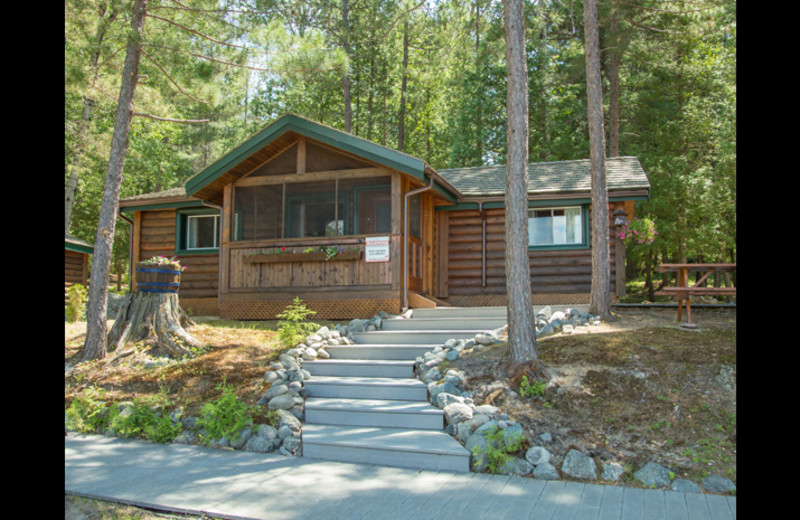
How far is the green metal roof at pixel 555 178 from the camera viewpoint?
40.1 feet

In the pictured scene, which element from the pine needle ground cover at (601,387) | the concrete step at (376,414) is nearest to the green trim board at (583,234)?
the pine needle ground cover at (601,387)

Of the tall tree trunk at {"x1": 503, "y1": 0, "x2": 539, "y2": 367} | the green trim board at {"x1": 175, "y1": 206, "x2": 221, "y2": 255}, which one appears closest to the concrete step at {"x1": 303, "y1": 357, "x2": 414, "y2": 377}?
the tall tree trunk at {"x1": 503, "y1": 0, "x2": 539, "y2": 367}

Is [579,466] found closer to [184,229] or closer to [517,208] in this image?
[517,208]

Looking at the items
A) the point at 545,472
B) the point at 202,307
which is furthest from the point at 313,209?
the point at 545,472

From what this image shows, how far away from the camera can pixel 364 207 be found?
37.3 feet

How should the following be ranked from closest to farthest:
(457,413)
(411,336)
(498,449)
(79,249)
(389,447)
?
(498,449) → (389,447) → (457,413) → (411,336) → (79,249)

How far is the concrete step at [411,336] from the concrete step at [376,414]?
2085mm

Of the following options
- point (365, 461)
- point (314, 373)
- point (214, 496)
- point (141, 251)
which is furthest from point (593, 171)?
point (141, 251)

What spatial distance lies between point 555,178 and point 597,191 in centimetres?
443

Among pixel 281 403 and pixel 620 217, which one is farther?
pixel 620 217

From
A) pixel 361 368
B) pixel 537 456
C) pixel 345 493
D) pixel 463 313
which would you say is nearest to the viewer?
pixel 345 493
